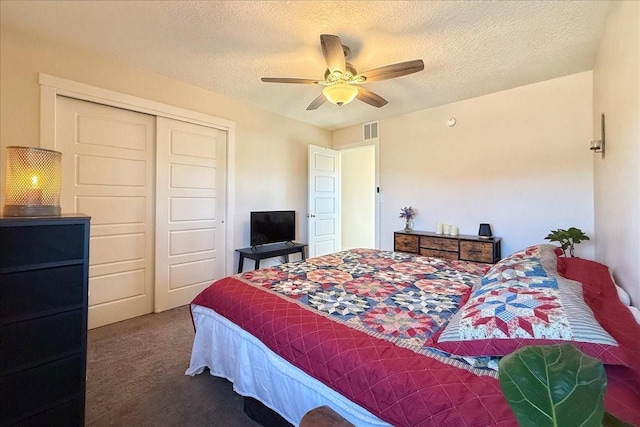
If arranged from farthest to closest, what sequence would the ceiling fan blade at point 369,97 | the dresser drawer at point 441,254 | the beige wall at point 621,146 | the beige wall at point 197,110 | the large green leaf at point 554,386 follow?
the dresser drawer at point 441,254 → the ceiling fan blade at point 369,97 → the beige wall at point 197,110 → the beige wall at point 621,146 → the large green leaf at point 554,386

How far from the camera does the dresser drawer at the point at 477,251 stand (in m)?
3.20

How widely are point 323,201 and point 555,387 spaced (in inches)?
175

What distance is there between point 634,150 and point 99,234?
405 cm

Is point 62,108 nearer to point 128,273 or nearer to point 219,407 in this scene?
point 128,273

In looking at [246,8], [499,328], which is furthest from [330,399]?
[246,8]

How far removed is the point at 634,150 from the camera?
1451 millimetres

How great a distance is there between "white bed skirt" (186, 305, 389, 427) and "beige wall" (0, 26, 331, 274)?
6.47 ft

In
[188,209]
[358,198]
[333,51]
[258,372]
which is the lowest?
[258,372]

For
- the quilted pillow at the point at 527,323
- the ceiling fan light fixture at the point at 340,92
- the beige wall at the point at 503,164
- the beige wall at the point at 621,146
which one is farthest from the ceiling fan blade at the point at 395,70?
the beige wall at the point at 503,164

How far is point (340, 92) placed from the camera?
2367mm

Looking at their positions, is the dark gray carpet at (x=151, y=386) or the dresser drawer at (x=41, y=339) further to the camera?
the dark gray carpet at (x=151, y=386)

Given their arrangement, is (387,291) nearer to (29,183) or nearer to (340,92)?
(340,92)

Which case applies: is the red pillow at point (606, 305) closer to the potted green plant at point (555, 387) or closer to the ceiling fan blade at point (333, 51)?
the potted green plant at point (555, 387)

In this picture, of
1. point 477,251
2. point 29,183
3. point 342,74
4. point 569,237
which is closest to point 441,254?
point 477,251
